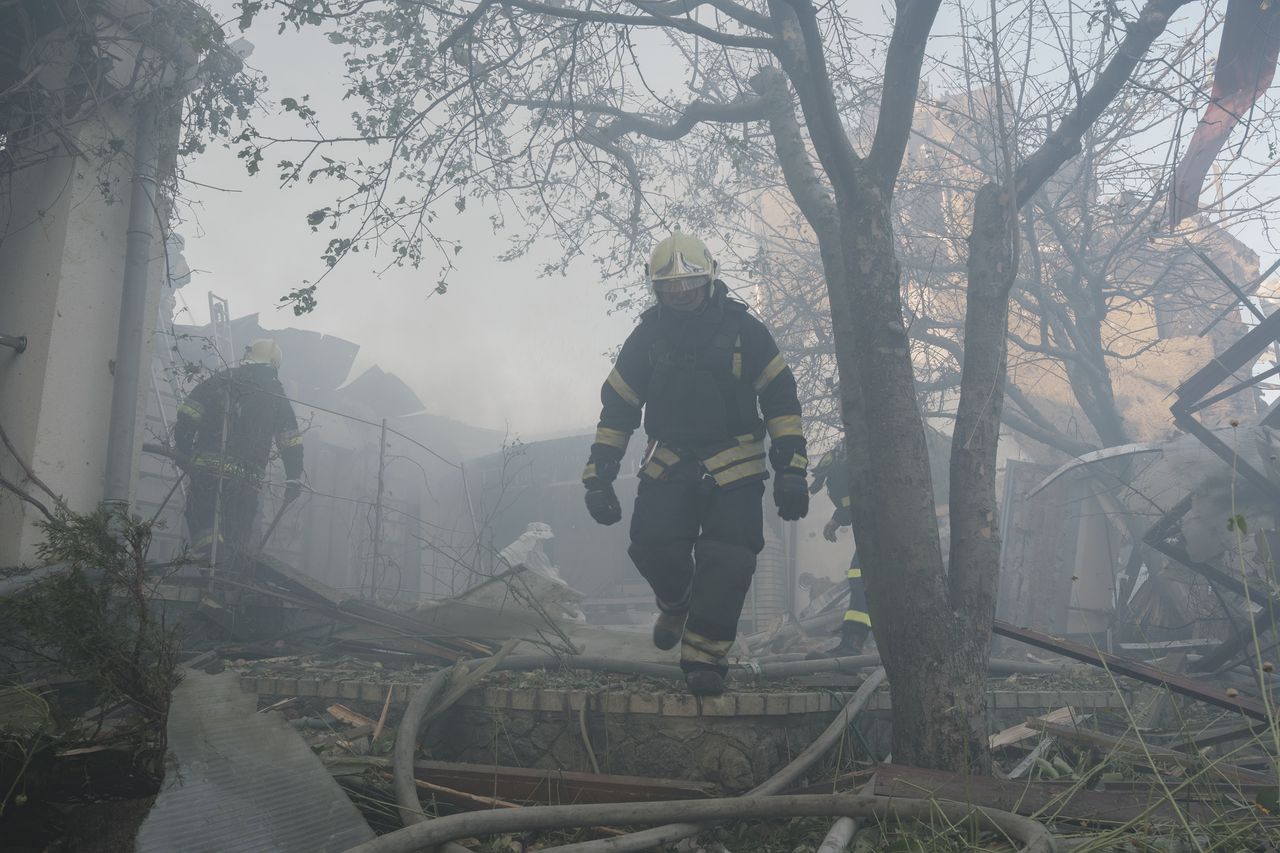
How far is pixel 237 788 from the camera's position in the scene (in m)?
2.64

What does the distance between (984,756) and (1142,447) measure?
530 cm

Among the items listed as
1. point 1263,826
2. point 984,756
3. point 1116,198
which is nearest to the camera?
point 1263,826

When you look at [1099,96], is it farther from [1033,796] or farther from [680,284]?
[1033,796]

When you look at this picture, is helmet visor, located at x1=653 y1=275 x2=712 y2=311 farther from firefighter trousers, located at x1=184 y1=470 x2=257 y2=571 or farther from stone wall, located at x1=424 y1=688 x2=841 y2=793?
Result: firefighter trousers, located at x1=184 y1=470 x2=257 y2=571

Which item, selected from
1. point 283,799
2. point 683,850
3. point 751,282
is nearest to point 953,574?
point 683,850

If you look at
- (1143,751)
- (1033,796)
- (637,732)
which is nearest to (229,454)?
(637,732)

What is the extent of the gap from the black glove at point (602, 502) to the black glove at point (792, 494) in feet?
2.51

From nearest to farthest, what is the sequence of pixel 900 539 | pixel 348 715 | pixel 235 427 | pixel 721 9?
pixel 900 539, pixel 348 715, pixel 721 9, pixel 235 427

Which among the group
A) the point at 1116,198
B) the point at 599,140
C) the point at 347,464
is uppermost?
the point at 1116,198

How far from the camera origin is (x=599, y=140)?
6.71m

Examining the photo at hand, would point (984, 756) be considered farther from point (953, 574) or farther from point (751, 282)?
point (751, 282)

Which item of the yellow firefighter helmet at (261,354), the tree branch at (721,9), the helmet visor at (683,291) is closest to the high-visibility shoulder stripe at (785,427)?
the helmet visor at (683,291)

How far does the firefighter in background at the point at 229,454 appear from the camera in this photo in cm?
676

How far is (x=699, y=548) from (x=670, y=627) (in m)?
0.47
